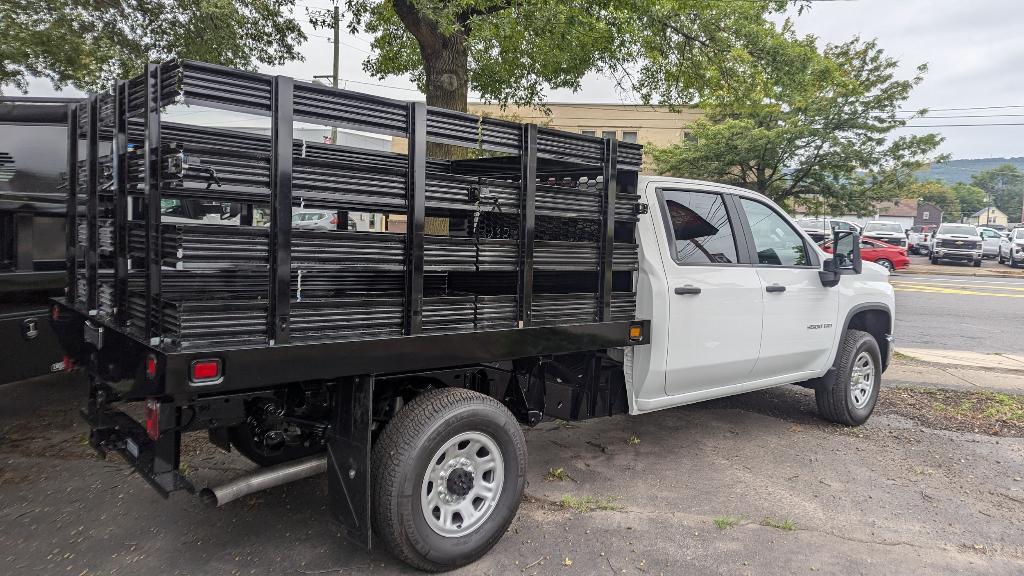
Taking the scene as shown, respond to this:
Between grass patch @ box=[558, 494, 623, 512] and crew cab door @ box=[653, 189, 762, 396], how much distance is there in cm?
80

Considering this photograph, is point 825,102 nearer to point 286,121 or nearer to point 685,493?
point 685,493

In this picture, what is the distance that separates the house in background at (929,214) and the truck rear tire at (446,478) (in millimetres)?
99381

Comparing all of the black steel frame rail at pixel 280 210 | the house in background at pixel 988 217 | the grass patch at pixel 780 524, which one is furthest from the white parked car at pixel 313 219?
the house in background at pixel 988 217

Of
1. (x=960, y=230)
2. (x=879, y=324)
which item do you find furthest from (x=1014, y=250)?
(x=879, y=324)

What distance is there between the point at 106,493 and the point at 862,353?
18.8 feet

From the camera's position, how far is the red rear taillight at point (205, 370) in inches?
105

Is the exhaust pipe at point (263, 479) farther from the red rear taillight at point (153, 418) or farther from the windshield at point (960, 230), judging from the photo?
the windshield at point (960, 230)

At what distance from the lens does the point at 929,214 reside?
3693 inches

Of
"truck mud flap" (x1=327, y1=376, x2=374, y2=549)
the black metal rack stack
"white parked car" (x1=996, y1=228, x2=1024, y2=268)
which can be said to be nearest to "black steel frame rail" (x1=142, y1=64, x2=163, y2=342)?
the black metal rack stack

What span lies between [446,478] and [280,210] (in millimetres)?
1485

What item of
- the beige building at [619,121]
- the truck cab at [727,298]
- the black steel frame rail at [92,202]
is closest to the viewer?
the black steel frame rail at [92,202]

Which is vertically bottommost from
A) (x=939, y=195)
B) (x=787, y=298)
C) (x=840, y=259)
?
(x=787, y=298)

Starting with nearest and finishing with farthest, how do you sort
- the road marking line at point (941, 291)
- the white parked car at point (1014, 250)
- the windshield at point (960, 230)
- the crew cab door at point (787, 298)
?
the crew cab door at point (787, 298), the road marking line at point (941, 291), the white parked car at point (1014, 250), the windshield at point (960, 230)

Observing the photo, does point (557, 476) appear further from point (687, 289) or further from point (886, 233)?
point (886, 233)
